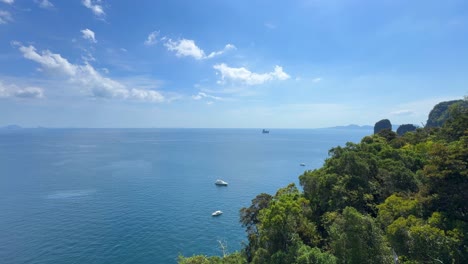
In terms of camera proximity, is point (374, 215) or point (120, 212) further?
point (120, 212)

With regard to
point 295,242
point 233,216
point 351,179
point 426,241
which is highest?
point 351,179

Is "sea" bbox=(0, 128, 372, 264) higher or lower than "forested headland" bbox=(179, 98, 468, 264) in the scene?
lower

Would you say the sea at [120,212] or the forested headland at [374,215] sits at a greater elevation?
the forested headland at [374,215]

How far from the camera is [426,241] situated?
54.8 ft

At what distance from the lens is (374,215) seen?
2666cm

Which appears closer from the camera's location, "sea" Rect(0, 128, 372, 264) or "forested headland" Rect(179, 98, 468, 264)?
"forested headland" Rect(179, 98, 468, 264)

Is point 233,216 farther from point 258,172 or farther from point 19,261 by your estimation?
point 258,172

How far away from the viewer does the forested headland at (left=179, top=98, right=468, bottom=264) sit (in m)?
17.2

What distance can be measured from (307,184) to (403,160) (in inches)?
534

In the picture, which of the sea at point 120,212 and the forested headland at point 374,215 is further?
the sea at point 120,212

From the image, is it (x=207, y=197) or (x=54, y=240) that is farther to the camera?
(x=207, y=197)

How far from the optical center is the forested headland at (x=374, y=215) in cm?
1716

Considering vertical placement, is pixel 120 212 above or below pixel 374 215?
below

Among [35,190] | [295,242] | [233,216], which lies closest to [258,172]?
[233,216]
